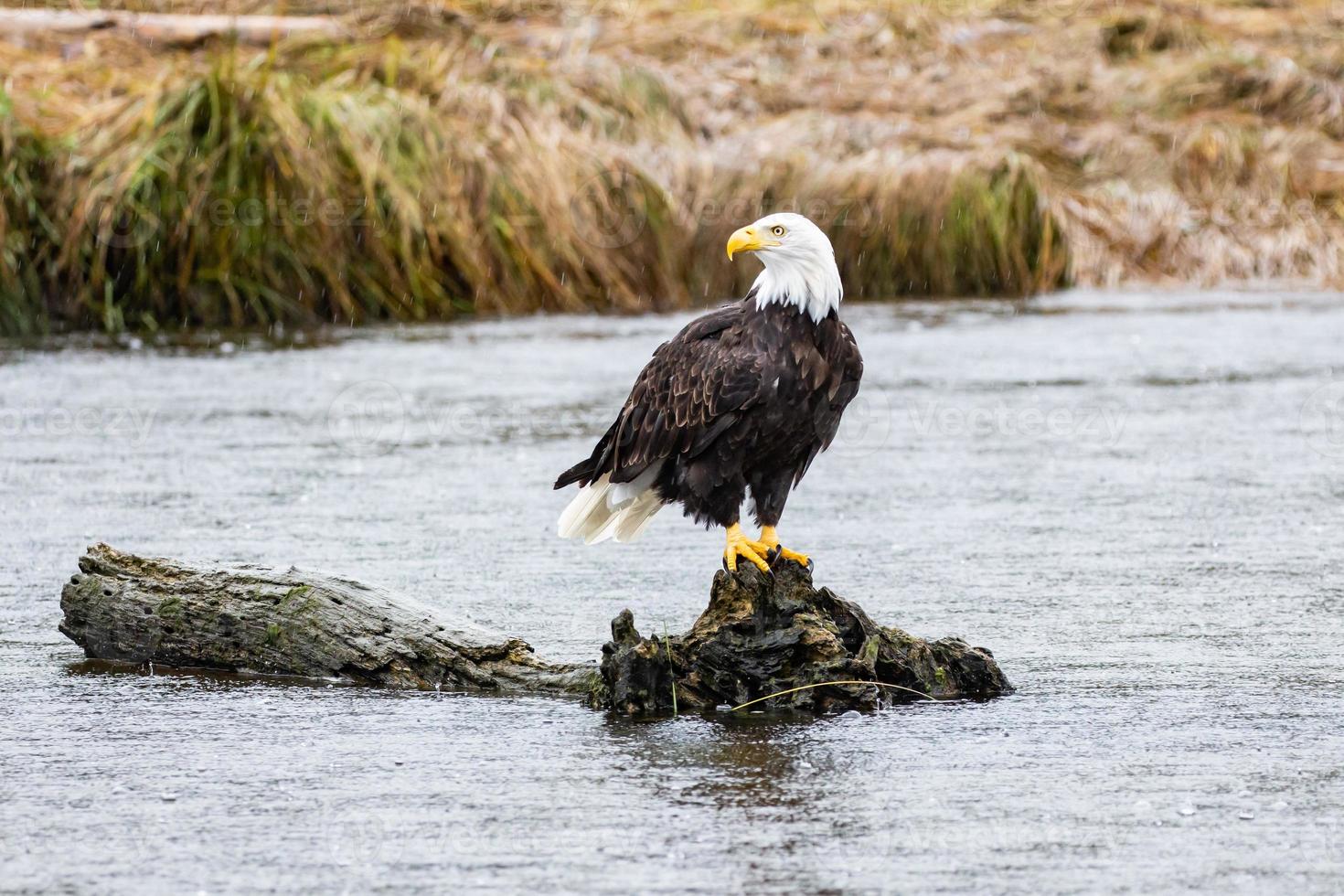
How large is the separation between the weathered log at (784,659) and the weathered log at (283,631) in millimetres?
248

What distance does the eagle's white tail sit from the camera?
22.1 feet

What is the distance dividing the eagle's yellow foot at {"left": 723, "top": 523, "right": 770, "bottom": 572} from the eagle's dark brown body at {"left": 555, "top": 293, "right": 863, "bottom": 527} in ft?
0.33

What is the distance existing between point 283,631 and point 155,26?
17171mm

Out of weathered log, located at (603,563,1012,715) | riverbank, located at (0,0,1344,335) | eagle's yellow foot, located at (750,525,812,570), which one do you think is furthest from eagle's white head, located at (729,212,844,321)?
A: riverbank, located at (0,0,1344,335)

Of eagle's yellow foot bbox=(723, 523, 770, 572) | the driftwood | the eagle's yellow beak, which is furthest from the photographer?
the driftwood

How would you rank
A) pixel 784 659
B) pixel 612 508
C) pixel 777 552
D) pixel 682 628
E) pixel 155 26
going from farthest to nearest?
1. pixel 155 26
2. pixel 682 628
3. pixel 612 508
4. pixel 777 552
5. pixel 784 659

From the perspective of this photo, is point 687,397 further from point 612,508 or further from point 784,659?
point 784,659

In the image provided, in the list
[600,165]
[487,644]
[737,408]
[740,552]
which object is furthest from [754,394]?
[600,165]

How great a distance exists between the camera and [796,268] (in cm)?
621

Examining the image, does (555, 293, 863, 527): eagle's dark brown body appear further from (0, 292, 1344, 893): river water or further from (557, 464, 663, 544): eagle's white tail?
(0, 292, 1344, 893): river water

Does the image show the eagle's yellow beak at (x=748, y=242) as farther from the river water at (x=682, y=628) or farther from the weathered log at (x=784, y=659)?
the river water at (x=682, y=628)

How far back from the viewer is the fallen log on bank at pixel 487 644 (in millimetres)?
5949

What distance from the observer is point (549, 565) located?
27.3ft

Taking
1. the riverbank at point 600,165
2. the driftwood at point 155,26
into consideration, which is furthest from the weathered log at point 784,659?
the driftwood at point 155,26
